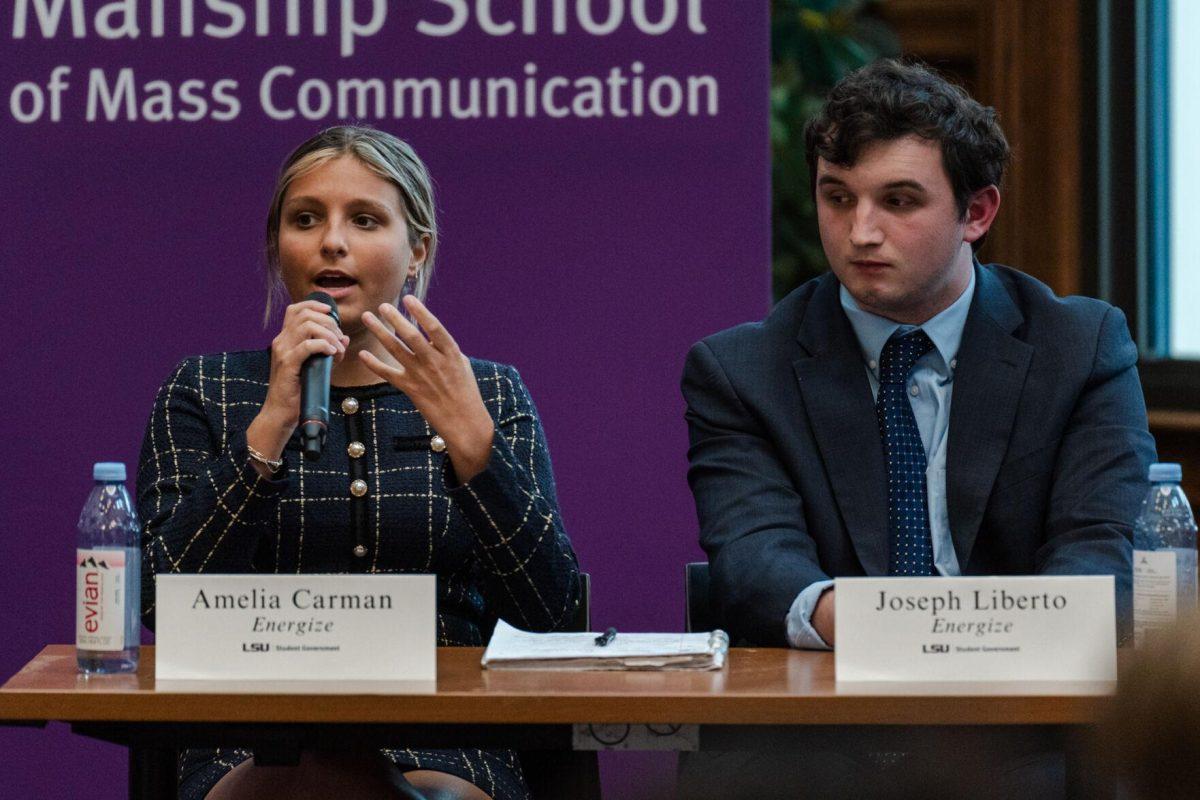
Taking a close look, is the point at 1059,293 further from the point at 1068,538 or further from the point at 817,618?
the point at 817,618

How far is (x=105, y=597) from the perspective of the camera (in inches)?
76.0

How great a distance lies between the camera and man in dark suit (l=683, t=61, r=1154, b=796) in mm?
2434

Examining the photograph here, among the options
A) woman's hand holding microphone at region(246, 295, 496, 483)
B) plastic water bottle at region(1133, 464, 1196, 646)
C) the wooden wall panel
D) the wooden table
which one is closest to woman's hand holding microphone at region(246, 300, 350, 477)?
woman's hand holding microphone at region(246, 295, 496, 483)

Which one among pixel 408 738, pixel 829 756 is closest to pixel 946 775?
pixel 408 738

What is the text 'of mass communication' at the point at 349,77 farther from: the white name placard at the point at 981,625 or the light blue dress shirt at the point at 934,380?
the white name placard at the point at 981,625

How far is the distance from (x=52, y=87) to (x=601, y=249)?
41.7 inches

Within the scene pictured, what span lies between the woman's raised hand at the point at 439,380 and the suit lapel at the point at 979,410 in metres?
0.72

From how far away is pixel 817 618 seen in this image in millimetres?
2178

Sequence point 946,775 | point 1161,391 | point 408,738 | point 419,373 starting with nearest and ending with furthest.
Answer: point 946,775 → point 408,738 → point 419,373 → point 1161,391

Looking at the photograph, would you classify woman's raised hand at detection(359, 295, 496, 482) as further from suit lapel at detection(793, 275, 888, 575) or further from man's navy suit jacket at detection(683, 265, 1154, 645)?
suit lapel at detection(793, 275, 888, 575)

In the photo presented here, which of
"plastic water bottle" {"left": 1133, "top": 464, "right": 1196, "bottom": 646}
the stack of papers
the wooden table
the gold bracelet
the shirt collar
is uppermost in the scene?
the shirt collar

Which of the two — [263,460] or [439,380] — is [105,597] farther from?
[439,380]

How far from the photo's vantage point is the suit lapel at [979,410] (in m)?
2.44

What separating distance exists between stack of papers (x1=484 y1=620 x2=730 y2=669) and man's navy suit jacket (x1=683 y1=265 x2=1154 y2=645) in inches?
11.3
